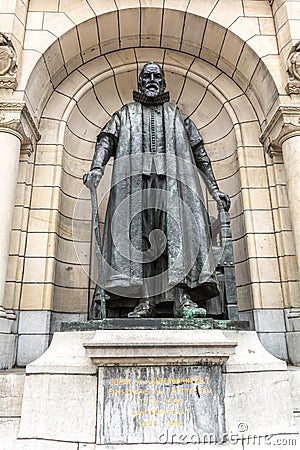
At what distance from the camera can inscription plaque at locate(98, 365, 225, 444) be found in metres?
2.71

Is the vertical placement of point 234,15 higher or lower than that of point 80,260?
higher

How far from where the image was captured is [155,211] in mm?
3850

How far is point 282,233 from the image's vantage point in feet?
17.0

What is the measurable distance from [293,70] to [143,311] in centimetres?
380

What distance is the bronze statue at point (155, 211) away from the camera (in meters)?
3.56

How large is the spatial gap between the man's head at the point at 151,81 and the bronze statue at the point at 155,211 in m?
0.01

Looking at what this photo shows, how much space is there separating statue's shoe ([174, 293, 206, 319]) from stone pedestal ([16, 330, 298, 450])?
0.34 m

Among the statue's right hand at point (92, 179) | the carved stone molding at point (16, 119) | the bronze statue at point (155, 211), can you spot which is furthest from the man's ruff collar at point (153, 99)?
the carved stone molding at point (16, 119)

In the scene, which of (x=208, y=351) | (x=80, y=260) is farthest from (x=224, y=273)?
(x=80, y=260)

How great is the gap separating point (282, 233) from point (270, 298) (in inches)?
34.8

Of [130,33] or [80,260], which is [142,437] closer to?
[80,260]

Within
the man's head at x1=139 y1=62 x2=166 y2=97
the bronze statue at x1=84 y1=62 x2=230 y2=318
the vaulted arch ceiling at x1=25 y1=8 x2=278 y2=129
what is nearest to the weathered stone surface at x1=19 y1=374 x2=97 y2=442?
the bronze statue at x1=84 y1=62 x2=230 y2=318

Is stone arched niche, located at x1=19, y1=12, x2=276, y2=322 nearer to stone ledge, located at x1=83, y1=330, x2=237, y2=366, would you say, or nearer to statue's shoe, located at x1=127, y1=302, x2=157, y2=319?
statue's shoe, located at x1=127, y1=302, x2=157, y2=319

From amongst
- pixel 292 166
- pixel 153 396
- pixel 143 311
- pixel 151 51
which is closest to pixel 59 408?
pixel 153 396
